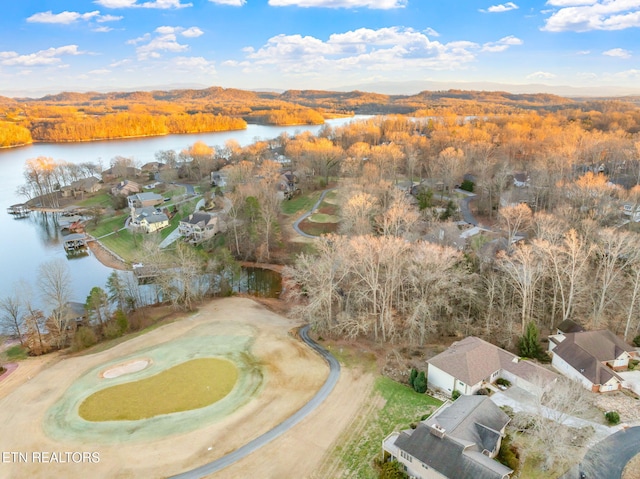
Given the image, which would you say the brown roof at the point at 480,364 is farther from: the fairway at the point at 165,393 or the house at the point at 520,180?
the house at the point at 520,180

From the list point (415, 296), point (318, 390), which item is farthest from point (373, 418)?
point (415, 296)

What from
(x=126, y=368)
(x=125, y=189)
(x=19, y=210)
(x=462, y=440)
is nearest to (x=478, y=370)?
(x=462, y=440)

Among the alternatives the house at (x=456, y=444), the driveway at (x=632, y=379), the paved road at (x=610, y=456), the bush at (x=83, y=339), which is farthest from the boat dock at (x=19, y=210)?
the driveway at (x=632, y=379)

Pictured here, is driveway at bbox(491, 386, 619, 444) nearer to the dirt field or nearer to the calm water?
the dirt field

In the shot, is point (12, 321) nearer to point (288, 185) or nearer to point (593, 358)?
point (593, 358)

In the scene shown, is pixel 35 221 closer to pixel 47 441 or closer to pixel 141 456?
pixel 47 441
